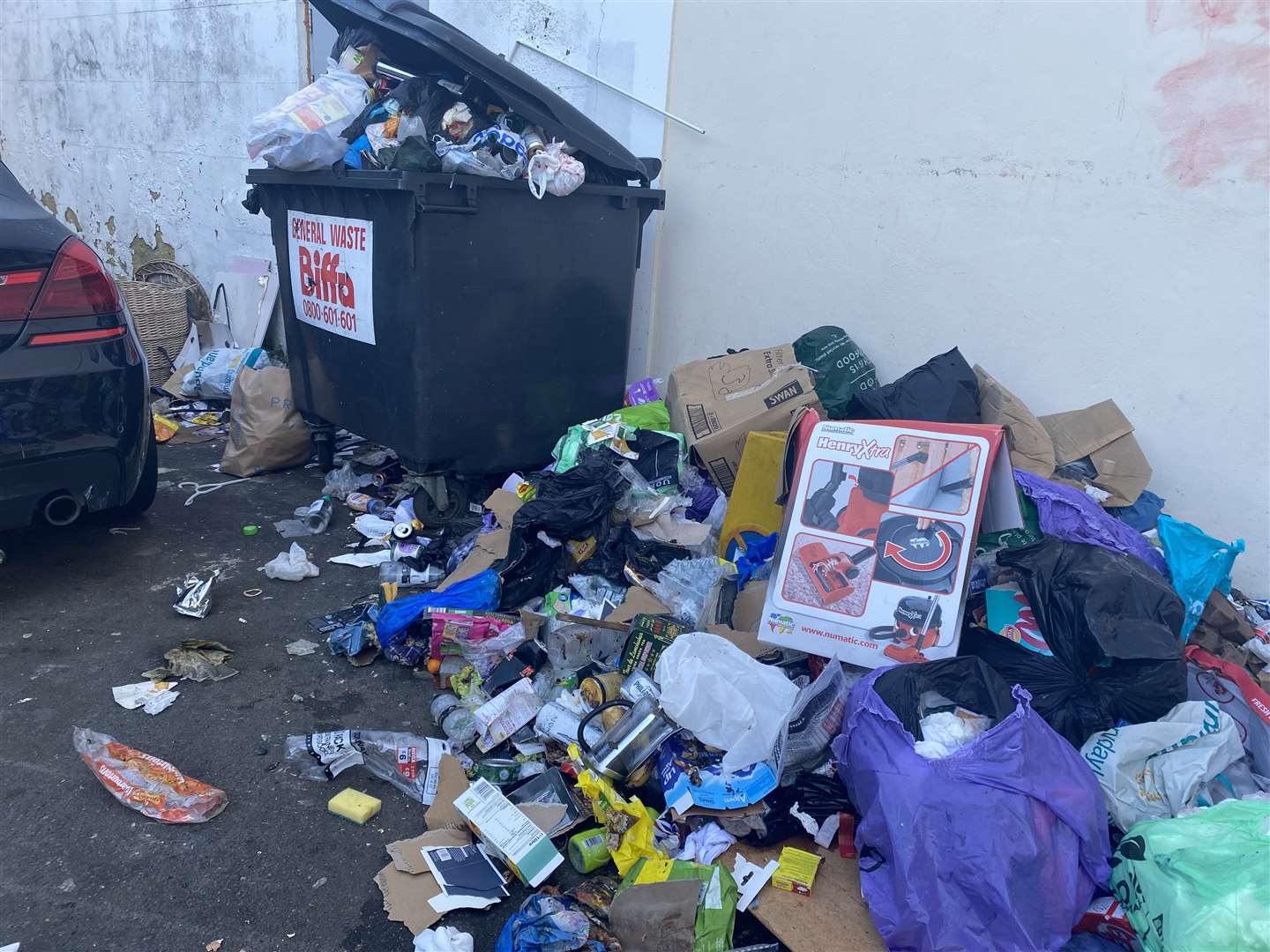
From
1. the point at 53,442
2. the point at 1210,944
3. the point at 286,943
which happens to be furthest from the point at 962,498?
the point at 53,442

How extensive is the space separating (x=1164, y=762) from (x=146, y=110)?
8.18 m

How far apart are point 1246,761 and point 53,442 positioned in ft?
12.0

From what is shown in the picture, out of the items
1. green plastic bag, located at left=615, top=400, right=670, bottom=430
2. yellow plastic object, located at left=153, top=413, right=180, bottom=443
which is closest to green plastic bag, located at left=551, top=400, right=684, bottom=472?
green plastic bag, located at left=615, top=400, right=670, bottom=430

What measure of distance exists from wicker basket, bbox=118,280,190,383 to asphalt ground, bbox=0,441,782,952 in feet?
10.2

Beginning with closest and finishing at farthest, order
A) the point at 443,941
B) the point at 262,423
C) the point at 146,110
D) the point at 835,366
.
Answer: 1. the point at 443,941
2. the point at 835,366
3. the point at 262,423
4. the point at 146,110

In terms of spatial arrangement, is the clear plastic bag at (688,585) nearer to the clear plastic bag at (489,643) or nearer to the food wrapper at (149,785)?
the clear plastic bag at (489,643)

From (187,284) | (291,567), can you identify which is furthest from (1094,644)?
(187,284)

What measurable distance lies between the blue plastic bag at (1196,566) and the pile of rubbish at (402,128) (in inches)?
104

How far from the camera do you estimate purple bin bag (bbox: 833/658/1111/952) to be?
6.01 ft

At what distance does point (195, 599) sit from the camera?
3260mm

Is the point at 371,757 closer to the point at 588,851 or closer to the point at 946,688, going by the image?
the point at 588,851

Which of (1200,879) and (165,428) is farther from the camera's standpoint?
(165,428)

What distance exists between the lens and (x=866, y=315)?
394cm

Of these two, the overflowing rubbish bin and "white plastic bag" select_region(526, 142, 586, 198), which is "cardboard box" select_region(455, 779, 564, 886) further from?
"white plastic bag" select_region(526, 142, 586, 198)
